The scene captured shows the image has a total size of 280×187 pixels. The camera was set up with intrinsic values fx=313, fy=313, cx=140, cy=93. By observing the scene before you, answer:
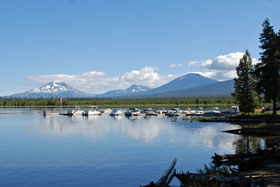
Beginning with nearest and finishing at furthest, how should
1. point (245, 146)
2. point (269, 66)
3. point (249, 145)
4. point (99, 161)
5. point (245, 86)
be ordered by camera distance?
point (99, 161), point (245, 146), point (249, 145), point (269, 66), point (245, 86)

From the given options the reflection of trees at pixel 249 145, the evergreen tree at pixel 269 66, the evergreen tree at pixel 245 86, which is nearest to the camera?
the reflection of trees at pixel 249 145

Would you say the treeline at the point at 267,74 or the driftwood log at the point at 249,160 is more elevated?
the treeline at the point at 267,74

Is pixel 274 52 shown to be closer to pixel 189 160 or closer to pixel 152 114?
pixel 189 160

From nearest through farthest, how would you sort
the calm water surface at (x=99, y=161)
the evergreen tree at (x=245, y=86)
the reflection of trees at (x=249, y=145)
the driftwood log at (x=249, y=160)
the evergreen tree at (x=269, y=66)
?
the driftwood log at (x=249, y=160) < the calm water surface at (x=99, y=161) < the reflection of trees at (x=249, y=145) < the evergreen tree at (x=269, y=66) < the evergreen tree at (x=245, y=86)

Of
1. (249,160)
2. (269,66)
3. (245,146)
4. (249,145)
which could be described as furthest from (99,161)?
(269,66)

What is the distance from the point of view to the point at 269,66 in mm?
54312

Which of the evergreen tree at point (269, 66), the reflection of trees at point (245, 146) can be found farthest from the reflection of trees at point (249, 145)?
the evergreen tree at point (269, 66)

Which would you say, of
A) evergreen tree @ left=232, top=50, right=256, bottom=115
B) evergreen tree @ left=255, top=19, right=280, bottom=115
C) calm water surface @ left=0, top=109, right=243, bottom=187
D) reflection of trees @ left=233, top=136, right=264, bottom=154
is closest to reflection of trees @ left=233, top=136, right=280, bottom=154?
reflection of trees @ left=233, top=136, right=264, bottom=154

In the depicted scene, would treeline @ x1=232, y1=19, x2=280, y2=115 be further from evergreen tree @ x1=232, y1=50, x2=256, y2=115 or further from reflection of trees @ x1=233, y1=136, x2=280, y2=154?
reflection of trees @ x1=233, y1=136, x2=280, y2=154

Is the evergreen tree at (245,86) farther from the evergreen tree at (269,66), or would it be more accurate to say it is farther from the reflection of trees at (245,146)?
the reflection of trees at (245,146)

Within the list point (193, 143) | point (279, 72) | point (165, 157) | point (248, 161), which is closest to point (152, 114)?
point (279, 72)

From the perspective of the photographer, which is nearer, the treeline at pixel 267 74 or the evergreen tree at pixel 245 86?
the treeline at pixel 267 74

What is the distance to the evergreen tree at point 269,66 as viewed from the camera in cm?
5406

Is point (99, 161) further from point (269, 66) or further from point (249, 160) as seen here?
point (269, 66)
